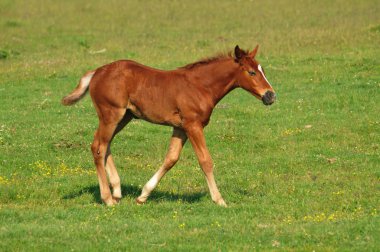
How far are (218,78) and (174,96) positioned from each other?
715 mm

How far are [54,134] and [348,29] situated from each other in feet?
52.9

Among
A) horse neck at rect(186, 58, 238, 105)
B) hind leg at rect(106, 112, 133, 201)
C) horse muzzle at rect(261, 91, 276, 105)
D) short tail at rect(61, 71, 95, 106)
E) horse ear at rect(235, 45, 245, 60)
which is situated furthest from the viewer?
short tail at rect(61, 71, 95, 106)

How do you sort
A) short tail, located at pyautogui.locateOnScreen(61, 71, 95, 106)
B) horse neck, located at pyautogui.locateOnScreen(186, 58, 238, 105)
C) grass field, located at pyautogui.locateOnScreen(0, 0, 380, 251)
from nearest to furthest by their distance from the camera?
grass field, located at pyautogui.locateOnScreen(0, 0, 380, 251) → horse neck, located at pyautogui.locateOnScreen(186, 58, 238, 105) → short tail, located at pyautogui.locateOnScreen(61, 71, 95, 106)

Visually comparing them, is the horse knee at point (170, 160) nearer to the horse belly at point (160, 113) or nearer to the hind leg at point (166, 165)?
the hind leg at point (166, 165)

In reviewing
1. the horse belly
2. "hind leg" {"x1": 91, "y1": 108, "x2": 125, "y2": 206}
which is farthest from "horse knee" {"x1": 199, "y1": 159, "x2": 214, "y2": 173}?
"hind leg" {"x1": 91, "y1": 108, "x2": 125, "y2": 206}

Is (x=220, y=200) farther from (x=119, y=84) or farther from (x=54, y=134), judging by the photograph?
(x=54, y=134)

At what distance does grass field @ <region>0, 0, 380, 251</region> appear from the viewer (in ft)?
35.2

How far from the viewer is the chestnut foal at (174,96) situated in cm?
1248

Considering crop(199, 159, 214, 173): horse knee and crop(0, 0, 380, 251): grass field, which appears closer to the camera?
crop(0, 0, 380, 251): grass field

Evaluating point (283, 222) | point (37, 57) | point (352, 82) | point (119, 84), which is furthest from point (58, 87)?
point (283, 222)

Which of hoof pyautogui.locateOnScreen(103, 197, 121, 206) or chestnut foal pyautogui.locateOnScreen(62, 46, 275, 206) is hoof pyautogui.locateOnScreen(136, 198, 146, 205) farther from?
hoof pyautogui.locateOnScreen(103, 197, 121, 206)

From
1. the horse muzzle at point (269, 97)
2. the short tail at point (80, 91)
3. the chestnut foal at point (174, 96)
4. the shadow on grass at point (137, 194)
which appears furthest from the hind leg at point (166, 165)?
the short tail at point (80, 91)

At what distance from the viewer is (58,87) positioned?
936 inches

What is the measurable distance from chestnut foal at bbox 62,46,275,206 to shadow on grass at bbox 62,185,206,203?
1.59 ft
